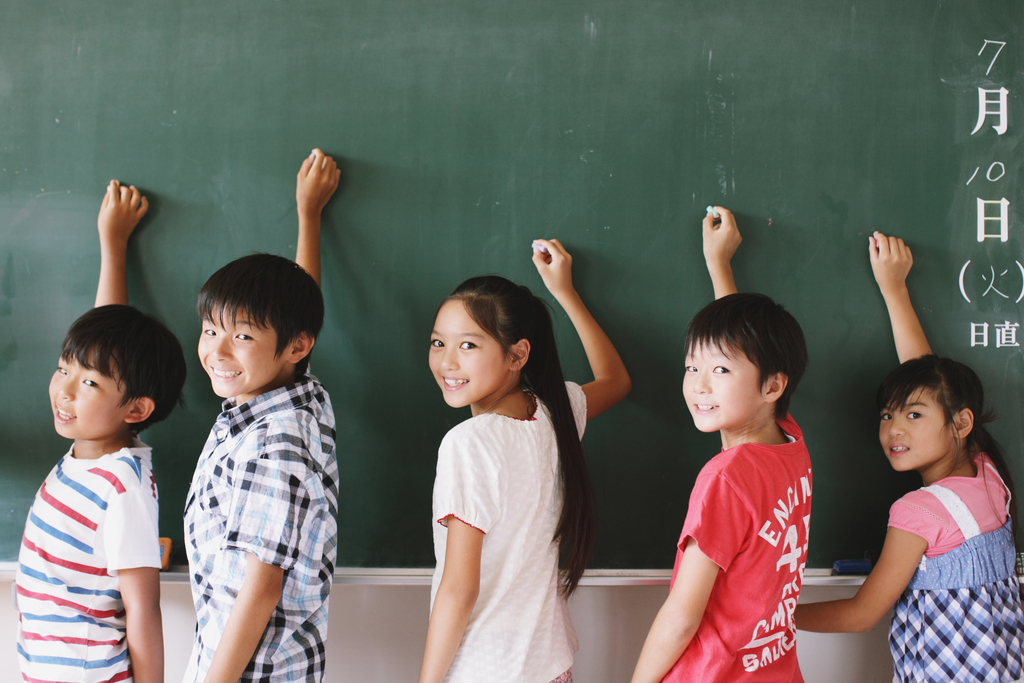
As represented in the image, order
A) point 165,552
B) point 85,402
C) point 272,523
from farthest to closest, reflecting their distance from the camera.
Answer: point 165,552
point 85,402
point 272,523

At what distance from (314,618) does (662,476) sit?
33.6 inches

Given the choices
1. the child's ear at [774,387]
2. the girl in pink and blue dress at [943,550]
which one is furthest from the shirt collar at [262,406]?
the girl in pink and blue dress at [943,550]

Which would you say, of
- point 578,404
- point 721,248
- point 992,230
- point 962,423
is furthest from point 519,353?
point 992,230

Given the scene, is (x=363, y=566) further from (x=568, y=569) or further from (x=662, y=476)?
(x=662, y=476)

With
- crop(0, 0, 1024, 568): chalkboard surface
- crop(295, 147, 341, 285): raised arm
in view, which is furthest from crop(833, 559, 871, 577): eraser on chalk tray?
crop(295, 147, 341, 285): raised arm

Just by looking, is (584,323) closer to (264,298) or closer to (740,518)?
(740,518)

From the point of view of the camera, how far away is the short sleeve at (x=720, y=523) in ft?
3.68

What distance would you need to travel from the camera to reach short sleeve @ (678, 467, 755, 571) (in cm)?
112

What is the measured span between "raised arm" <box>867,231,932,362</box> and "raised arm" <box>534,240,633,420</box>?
665mm

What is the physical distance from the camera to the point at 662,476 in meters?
1.57

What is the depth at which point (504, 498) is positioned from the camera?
1197 mm

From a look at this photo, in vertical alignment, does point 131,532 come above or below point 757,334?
below

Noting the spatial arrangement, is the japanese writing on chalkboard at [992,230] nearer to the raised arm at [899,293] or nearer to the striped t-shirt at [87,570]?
the raised arm at [899,293]

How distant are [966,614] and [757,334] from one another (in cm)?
80
